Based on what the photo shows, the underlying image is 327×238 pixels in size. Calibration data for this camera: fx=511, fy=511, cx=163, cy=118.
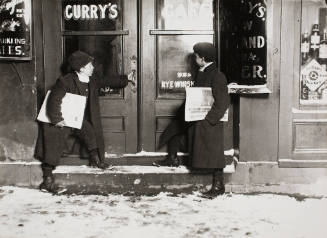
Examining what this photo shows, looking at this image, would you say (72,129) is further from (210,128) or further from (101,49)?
(210,128)

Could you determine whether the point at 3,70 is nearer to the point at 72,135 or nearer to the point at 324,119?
the point at 72,135

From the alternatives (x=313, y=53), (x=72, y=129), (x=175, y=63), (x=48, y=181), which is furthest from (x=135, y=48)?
(x=313, y=53)

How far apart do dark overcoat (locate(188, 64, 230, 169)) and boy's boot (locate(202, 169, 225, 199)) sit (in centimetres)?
18

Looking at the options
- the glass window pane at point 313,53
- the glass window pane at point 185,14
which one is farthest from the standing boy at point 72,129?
the glass window pane at point 313,53

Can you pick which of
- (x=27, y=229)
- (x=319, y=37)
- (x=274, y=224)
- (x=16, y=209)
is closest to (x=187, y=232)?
(x=274, y=224)

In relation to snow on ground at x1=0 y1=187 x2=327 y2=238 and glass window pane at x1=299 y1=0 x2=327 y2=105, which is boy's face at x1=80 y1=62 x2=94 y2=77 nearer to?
snow on ground at x1=0 y1=187 x2=327 y2=238

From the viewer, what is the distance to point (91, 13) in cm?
690

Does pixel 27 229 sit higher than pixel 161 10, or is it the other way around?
pixel 161 10

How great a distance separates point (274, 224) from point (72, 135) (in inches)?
120

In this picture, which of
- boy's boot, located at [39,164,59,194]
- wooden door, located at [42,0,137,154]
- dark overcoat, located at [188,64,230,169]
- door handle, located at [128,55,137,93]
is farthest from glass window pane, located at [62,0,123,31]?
boy's boot, located at [39,164,59,194]

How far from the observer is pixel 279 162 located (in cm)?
664

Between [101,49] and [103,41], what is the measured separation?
0.37 feet

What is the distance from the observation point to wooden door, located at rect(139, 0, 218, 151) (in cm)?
691

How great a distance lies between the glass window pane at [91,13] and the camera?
6891 millimetres
